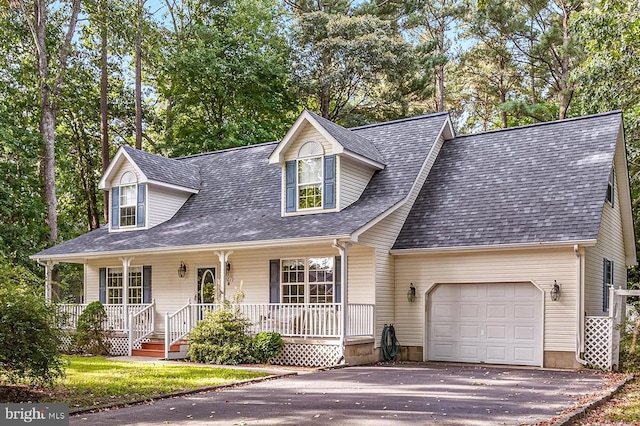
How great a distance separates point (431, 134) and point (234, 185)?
21.9ft

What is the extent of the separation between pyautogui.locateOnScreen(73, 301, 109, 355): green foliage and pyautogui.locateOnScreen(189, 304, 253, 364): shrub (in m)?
3.87

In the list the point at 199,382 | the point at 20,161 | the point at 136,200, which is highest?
the point at 20,161

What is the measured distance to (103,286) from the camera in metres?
21.3

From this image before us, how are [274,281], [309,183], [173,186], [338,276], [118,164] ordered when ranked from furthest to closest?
1. [118,164]
2. [173,186]
3. [309,183]
4. [274,281]
5. [338,276]

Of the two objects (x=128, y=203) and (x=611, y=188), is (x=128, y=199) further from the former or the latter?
(x=611, y=188)

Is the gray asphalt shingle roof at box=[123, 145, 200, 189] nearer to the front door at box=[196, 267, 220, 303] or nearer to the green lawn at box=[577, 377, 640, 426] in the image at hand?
the front door at box=[196, 267, 220, 303]

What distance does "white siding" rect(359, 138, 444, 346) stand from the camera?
1631cm

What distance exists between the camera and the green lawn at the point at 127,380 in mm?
10000

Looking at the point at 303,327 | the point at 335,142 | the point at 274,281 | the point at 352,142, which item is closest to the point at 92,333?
the point at 274,281

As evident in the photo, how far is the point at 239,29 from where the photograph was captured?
32156 millimetres

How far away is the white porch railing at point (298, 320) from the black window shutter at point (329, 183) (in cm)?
288

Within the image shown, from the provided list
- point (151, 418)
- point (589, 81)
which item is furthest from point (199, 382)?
point (589, 81)

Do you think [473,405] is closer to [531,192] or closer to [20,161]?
[531,192]

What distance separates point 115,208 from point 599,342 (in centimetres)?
1537
